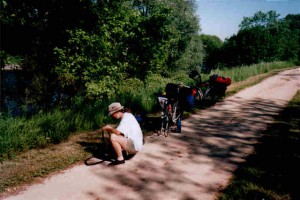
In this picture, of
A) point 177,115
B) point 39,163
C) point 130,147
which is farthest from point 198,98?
point 39,163

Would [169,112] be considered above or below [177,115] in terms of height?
above

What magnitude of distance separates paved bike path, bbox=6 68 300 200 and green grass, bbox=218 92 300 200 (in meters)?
0.25

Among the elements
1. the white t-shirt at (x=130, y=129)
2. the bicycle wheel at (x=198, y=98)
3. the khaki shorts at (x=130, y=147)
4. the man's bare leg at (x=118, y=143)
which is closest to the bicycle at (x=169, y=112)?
the white t-shirt at (x=130, y=129)

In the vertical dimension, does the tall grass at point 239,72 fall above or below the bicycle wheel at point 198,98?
above

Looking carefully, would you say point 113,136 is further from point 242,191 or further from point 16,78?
point 16,78

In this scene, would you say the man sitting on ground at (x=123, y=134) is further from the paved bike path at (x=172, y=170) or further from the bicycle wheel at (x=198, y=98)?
the bicycle wheel at (x=198, y=98)

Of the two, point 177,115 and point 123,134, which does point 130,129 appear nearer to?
point 123,134

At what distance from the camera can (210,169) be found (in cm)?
615

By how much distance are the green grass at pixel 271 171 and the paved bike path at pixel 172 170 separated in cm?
25

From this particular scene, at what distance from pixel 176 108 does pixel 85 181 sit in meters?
3.99

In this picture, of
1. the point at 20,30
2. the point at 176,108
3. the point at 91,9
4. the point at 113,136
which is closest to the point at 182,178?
the point at 113,136

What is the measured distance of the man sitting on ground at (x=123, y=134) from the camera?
6227 millimetres

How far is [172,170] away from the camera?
6047 millimetres

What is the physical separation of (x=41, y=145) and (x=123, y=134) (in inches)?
94.7
